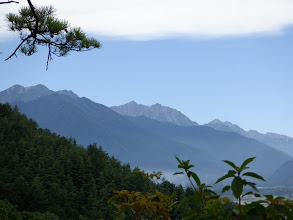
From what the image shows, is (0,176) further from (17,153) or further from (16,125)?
(16,125)

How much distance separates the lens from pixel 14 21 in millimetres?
13586

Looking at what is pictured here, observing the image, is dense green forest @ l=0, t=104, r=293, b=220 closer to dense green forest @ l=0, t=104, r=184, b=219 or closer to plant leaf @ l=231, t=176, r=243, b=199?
dense green forest @ l=0, t=104, r=184, b=219

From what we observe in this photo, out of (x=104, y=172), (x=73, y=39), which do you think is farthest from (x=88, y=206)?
(x=73, y=39)

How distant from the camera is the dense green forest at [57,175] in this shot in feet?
128

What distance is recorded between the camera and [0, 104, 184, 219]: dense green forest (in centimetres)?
3900

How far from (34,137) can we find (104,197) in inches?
683

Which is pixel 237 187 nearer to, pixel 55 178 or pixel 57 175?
pixel 55 178

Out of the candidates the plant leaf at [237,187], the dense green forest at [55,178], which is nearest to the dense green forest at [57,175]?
the dense green forest at [55,178]

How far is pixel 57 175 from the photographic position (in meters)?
52.3

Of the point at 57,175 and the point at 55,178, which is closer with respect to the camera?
the point at 55,178

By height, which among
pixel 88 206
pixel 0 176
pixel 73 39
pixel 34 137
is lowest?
pixel 88 206

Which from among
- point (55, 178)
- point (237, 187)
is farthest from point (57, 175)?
point (237, 187)

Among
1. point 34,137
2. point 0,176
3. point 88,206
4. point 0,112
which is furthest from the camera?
point 0,112

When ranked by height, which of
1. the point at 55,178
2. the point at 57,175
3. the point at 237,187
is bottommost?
the point at 55,178
